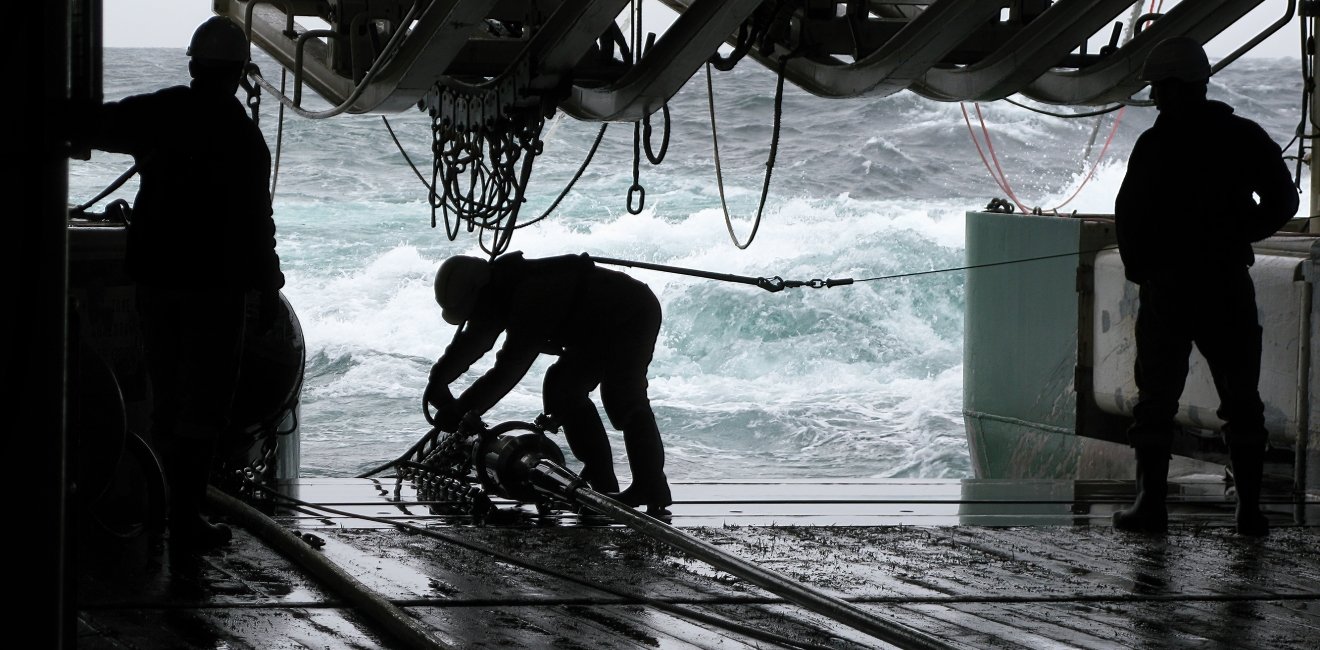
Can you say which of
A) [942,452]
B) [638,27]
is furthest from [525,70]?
[942,452]

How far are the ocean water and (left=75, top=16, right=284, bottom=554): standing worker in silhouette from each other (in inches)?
517

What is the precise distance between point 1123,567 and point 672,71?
3120 millimetres

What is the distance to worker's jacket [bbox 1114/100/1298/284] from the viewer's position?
5.18m

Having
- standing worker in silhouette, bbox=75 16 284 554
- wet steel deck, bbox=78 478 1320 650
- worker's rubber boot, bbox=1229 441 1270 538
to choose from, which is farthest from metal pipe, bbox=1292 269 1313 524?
standing worker in silhouette, bbox=75 16 284 554

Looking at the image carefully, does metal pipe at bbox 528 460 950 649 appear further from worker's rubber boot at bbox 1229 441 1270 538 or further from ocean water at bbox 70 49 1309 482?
ocean water at bbox 70 49 1309 482

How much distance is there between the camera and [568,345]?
6062 mm

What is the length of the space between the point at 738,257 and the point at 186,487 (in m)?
21.8

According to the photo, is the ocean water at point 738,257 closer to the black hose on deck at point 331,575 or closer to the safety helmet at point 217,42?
the black hose on deck at point 331,575

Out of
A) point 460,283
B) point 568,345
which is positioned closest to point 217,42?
point 460,283

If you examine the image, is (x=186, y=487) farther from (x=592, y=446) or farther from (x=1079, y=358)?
(x=1079, y=358)

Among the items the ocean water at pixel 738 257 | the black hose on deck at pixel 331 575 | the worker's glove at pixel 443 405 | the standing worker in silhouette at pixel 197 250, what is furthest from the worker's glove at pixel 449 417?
the ocean water at pixel 738 257

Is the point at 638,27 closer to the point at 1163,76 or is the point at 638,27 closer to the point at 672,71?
the point at 672,71

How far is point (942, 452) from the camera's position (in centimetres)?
2072

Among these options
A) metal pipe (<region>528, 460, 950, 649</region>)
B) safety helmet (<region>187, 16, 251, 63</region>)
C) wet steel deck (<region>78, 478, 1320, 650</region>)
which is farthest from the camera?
safety helmet (<region>187, 16, 251, 63</region>)
